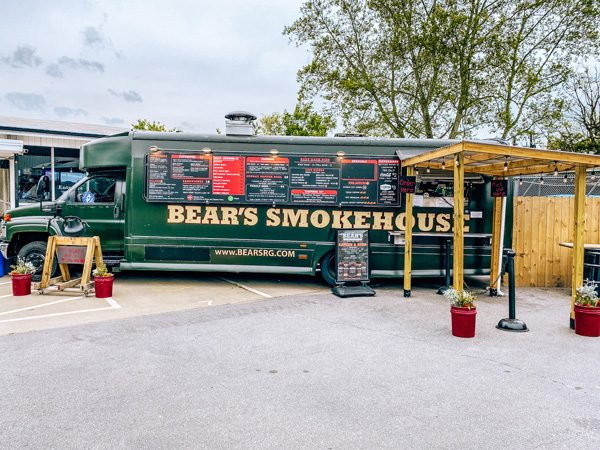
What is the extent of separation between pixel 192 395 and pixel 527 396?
3006mm

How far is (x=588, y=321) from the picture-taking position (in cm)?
576

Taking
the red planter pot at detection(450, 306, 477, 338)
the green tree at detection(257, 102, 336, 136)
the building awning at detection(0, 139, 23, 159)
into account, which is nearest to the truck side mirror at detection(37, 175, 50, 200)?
the building awning at detection(0, 139, 23, 159)

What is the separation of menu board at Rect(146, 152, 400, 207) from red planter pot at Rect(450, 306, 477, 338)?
339 cm

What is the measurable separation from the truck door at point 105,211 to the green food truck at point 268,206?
0.58 ft

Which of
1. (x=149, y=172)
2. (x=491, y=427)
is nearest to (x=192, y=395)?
(x=491, y=427)

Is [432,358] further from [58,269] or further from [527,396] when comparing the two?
[58,269]

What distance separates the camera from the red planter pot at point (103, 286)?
7.46 meters

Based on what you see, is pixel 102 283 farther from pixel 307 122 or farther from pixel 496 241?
pixel 307 122

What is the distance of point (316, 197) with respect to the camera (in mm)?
8664

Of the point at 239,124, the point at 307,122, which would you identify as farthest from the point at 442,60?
the point at 239,124

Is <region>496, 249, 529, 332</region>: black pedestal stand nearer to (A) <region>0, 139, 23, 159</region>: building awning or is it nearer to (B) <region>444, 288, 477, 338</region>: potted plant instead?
(B) <region>444, 288, 477, 338</region>: potted plant

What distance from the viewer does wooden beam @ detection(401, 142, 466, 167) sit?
243 inches

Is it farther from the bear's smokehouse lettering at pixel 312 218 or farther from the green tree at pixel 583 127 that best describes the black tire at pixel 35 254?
the green tree at pixel 583 127

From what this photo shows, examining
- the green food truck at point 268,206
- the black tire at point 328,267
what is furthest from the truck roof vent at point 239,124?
the black tire at point 328,267
